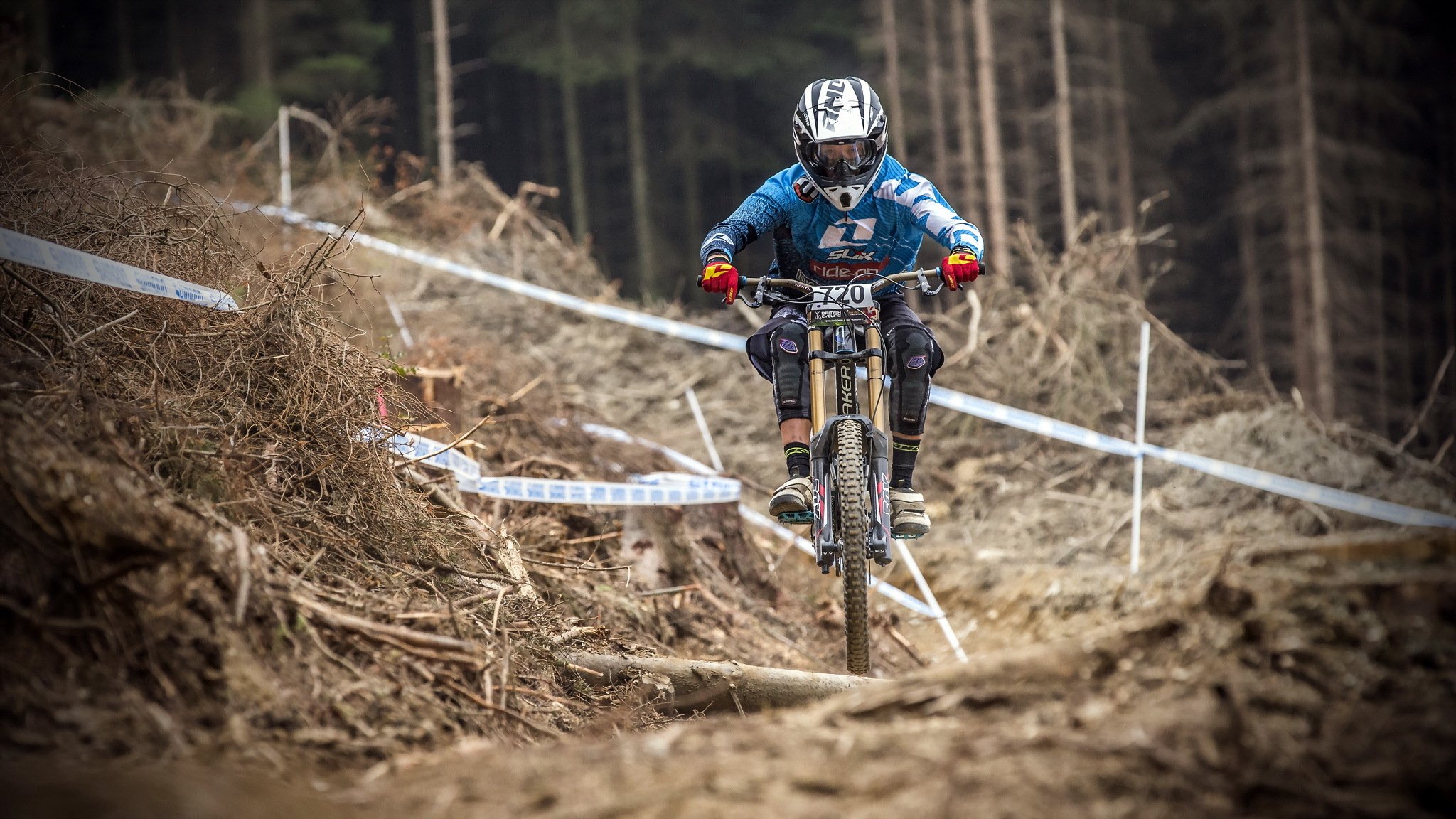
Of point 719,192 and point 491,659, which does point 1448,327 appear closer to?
point 719,192

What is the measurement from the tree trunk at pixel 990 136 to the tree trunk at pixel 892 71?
510cm

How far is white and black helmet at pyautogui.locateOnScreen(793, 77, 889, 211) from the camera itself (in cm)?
495

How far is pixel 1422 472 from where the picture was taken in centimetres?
884

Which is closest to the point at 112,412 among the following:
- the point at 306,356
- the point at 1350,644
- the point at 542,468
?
the point at 306,356

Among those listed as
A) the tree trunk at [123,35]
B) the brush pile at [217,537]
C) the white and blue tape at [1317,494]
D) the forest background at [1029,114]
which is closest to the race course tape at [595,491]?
the brush pile at [217,537]

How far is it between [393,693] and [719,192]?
103 feet

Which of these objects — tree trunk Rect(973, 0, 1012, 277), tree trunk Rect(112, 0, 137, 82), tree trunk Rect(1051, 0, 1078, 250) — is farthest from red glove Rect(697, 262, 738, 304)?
tree trunk Rect(112, 0, 137, 82)

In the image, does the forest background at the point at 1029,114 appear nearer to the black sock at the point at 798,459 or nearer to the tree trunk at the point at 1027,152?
the tree trunk at the point at 1027,152

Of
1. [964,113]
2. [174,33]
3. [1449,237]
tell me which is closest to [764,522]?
[964,113]

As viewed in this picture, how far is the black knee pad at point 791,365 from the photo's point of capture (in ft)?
16.8

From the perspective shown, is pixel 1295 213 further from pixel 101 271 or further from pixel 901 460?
pixel 101 271

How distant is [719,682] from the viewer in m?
3.92

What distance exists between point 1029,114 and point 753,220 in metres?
25.3

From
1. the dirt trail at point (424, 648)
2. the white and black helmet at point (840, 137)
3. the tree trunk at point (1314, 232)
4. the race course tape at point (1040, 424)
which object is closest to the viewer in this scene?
the dirt trail at point (424, 648)
